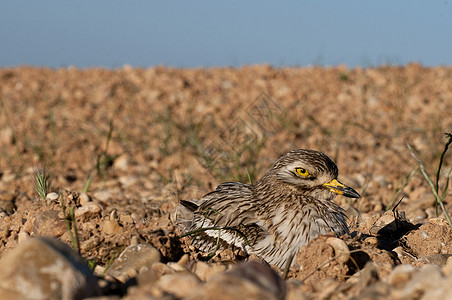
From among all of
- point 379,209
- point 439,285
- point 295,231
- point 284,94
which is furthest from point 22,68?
point 439,285

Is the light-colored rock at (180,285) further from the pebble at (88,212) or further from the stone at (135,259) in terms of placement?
the pebble at (88,212)

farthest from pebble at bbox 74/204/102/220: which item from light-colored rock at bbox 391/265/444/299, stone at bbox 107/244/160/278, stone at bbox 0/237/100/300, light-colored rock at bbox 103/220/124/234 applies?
light-colored rock at bbox 391/265/444/299

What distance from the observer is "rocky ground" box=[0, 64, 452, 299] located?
2473mm

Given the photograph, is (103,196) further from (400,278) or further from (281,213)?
(400,278)

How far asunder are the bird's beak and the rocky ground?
33 cm

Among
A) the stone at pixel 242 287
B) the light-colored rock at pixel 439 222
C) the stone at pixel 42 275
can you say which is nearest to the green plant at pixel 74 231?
the stone at pixel 42 275

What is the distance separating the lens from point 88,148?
945 cm

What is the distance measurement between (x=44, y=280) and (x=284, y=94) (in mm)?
10847

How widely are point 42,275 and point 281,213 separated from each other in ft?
6.47

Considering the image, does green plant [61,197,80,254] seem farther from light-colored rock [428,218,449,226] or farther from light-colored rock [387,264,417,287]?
light-colored rock [428,218,449,226]

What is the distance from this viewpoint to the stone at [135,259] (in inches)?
124

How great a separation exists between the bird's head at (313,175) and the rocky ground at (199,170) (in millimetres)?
426

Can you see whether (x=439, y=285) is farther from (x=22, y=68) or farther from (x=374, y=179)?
(x=22, y=68)

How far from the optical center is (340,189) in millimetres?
4074
